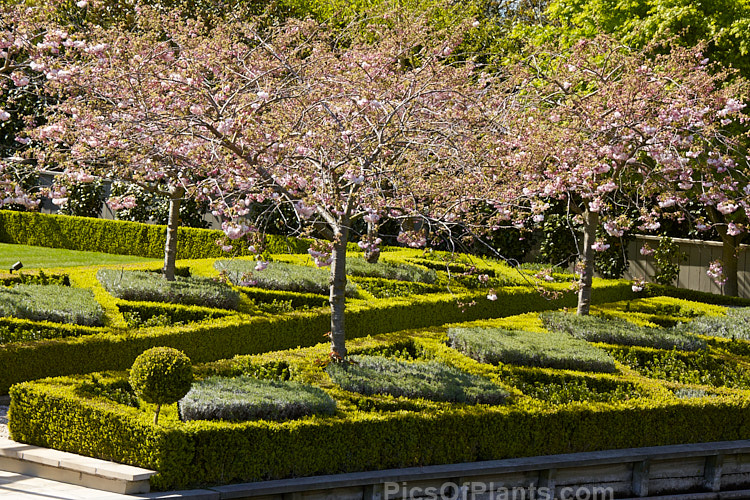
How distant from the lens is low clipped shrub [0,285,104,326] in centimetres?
1113

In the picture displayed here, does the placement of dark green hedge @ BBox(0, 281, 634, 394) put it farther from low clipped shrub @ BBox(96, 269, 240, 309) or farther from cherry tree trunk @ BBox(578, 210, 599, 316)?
cherry tree trunk @ BBox(578, 210, 599, 316)

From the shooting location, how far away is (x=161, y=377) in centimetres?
760

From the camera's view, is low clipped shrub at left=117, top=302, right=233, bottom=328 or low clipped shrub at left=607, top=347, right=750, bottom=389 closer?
low clipped shrub at left=607, top=347, right=750, bottom=389

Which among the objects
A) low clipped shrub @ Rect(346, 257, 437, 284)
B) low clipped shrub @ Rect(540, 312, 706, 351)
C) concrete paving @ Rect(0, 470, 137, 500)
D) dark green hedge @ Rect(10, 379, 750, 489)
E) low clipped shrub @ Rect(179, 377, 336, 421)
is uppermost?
low clipped shrub @ Rect(346, 257, 437, 284)

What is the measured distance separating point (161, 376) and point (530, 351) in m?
4.96

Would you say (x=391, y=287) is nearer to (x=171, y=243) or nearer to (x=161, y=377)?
(x=171, y=243)

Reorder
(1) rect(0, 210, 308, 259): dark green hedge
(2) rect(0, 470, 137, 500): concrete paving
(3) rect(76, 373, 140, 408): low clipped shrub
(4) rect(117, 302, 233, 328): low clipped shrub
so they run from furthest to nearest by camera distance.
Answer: (1) rect(0, 210, 308, 259): dark green hedge < (4) rect(117, 302, 233, 328): low clipped shrub < (3) rect(76, 373, 140, 408): low clipped shrub < (2) rect(0, 470, 137, 500): concrete paving

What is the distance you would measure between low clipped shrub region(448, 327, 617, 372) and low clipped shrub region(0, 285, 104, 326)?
15.3ft

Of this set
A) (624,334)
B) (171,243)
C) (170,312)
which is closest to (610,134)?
(624,334)

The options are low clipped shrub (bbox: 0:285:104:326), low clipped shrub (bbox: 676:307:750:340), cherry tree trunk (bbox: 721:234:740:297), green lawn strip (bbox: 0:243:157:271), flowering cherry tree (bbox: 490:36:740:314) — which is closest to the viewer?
low clipped shrub (bbox: 0:285:104:326)

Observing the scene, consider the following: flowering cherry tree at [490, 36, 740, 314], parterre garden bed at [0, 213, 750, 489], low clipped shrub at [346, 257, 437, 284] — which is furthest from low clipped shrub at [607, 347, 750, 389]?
low clipped shrub at [346, 257, 437, 284]

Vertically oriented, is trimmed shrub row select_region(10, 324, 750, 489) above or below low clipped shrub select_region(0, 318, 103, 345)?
below

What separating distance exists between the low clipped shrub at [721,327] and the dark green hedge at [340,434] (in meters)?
3.68

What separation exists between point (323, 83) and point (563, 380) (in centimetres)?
466
